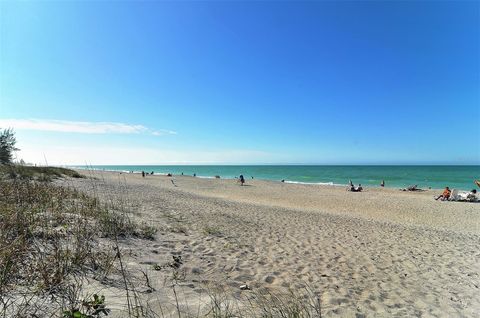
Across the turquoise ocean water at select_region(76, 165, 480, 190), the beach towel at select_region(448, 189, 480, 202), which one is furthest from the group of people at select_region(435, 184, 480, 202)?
the turquoise ocean water at select_region(76, 165, 480, 190)

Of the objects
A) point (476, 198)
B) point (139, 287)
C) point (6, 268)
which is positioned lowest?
point (476, 198)

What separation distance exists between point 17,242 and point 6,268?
72cm

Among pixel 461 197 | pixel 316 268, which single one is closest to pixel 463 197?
pixel 461 197

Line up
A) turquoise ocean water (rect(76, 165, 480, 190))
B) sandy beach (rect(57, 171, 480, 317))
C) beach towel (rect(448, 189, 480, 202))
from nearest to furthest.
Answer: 1. sandy beach (rect(57, 171, 480, 317))
2. beach towel (rect(448, 189, 480, 202))
3. turquoise ocean water (rect(76, 165, 480, 190))

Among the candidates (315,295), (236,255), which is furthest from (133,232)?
(315,295)

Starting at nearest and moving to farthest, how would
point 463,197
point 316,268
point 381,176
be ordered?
point 316,268
point 463,197
point 381,176

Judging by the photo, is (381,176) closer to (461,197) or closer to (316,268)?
(461,197)

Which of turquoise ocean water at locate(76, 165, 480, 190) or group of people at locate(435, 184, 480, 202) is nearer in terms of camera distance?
group of people at locate(435, 184, 480, 202)

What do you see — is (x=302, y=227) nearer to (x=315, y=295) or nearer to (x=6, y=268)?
(x=315, y=295)

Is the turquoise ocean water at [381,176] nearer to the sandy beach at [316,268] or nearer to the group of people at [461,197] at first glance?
the sandy beach at [316,268]

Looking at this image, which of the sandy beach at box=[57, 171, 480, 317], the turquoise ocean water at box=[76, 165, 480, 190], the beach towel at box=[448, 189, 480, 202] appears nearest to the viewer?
the sandy beach at box=[57, 171, 480, 317]

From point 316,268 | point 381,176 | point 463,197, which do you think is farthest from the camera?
point 381,176

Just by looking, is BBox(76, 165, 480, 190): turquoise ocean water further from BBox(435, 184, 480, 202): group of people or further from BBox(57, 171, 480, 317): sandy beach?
BBox(435, 184, 480, 202): group of people

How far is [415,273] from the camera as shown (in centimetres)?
615
